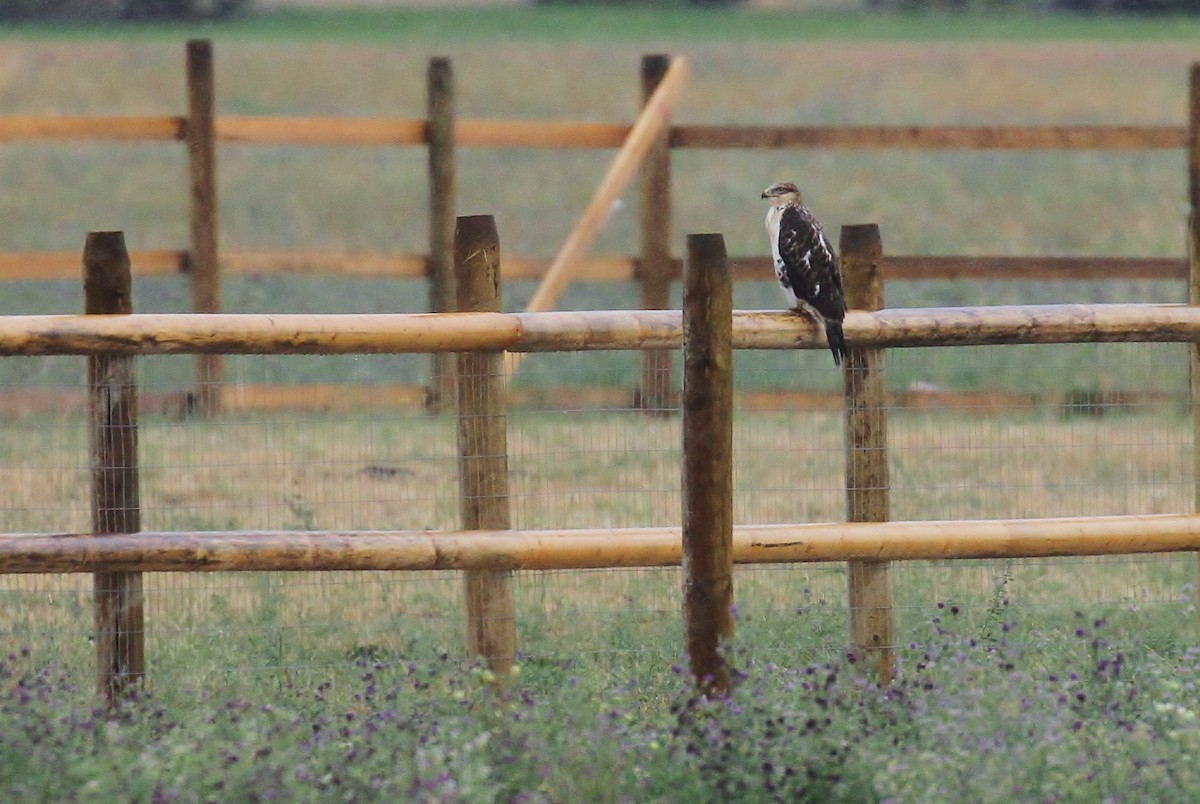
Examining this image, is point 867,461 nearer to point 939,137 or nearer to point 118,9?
point 939,137

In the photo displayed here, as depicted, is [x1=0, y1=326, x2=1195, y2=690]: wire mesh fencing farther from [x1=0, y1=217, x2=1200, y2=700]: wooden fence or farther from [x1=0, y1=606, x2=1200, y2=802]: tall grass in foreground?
[x1=0, y1=606, x2=1200, y2=802]: tall grass in foreground

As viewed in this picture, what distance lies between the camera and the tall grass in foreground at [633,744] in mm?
5168

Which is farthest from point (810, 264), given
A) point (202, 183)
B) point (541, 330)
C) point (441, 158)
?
point (202, 183)

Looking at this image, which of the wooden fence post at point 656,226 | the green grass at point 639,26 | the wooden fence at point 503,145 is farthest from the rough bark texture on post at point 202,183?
the green grass at point 639,26

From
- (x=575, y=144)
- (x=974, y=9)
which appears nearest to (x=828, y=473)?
(x=575, y=144)

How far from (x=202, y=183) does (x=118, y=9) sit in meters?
33.6

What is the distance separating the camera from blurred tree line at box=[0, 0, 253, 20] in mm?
43531

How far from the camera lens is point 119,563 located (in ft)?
21.1

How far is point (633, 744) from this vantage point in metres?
5.57

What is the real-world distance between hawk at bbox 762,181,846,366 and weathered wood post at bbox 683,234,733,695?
0.83m

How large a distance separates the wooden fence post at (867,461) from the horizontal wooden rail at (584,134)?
6129 mm

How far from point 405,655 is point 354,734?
5.64 feet

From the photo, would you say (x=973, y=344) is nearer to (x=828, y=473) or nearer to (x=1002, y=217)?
(x=828, y=473)

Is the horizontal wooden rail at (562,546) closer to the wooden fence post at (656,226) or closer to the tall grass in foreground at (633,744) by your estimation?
the tall grass in foreground at (633,744)
